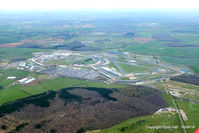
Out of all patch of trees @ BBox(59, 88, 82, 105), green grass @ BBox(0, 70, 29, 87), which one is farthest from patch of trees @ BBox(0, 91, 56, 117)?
green grass @ BBox(0, 70, 29, 87)

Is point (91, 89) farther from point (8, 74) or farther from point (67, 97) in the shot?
point (8, 74)

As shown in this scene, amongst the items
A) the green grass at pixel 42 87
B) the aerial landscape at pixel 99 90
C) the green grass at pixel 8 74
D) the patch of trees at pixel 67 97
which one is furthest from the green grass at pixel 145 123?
the green grass at pixel 8 74

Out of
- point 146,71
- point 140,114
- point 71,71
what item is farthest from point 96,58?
point 140,114

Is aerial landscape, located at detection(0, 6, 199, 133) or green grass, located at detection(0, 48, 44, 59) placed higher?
green grass, located at detection(0, 48, 44, 59)

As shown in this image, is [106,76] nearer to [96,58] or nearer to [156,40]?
[96,58]

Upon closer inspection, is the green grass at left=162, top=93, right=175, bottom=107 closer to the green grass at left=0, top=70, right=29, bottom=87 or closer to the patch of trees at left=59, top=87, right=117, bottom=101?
the patch of trees at left=59, top=87, right=117, bottom=101

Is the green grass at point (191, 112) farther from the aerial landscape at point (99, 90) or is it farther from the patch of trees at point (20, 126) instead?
the patch of trees at point (20, 126)

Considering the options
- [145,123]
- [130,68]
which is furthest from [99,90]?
[130,68]

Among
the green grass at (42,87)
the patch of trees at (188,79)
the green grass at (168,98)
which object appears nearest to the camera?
the green grass at (168,98)
